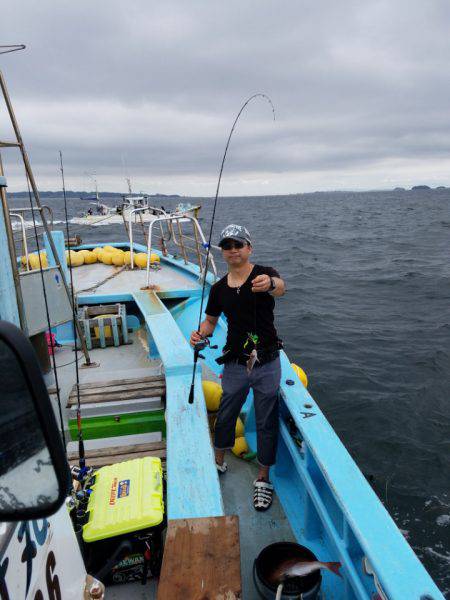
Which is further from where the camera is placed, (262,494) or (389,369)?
(389,369)

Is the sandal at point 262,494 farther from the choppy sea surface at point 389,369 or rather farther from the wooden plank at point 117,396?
the choppy sea surface at point 389,369

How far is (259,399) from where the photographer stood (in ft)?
10.9

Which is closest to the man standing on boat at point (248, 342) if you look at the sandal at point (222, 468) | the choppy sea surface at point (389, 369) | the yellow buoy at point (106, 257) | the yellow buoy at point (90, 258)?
the sandal at point (222, 468)

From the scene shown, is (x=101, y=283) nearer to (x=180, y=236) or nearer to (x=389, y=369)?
(x=180, y=236)

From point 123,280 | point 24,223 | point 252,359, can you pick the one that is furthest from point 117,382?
point 24,223

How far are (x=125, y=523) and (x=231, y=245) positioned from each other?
1860mm

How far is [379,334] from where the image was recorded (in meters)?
10.0

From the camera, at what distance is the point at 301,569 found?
2406 millimetres

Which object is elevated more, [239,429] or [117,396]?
[117,396]

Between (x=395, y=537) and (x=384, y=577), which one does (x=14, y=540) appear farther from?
(x=395, y=537)

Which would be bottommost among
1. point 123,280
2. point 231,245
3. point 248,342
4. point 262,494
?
point 262,494

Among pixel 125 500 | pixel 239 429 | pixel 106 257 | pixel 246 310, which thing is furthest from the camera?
pixel 106 257

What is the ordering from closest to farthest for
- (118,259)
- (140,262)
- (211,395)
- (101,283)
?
1. (211,395)
2. (101,283)
3. (140,262)
4. (118,259)

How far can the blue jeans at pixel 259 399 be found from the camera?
10.7 ft
